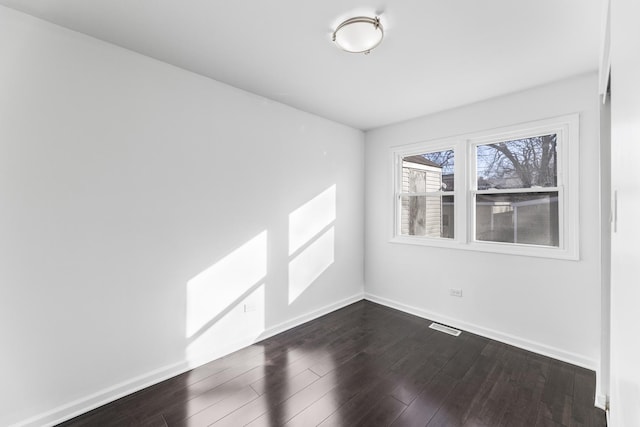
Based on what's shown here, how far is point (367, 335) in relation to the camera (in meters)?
3.15

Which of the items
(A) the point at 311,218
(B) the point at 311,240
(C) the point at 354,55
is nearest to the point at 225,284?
(B) the point at 311,240

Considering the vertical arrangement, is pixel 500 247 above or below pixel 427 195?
below

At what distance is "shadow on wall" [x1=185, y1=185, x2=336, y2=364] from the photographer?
259cm

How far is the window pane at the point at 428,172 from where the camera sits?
357 cm

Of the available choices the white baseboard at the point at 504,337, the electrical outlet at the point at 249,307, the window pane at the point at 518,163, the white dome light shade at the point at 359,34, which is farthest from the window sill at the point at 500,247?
the white dome light shade at the point at 359,34

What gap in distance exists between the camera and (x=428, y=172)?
3789mm

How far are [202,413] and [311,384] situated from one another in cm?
83

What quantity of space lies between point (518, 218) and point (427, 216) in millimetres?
1035

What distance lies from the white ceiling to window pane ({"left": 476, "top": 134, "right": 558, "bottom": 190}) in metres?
0.58

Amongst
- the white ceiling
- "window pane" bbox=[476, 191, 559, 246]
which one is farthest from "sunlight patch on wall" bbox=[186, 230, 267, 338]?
"window pane" bbox=[476, 191, 559, 246]

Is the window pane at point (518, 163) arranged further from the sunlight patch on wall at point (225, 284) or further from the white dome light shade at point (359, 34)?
the sunlight patch on wall at point (225, 284)

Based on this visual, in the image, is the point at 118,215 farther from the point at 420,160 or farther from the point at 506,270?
the point at 506,270

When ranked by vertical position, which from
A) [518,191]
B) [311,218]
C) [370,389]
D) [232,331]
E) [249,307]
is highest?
[518,191]

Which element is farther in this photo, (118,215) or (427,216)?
(427,216)
